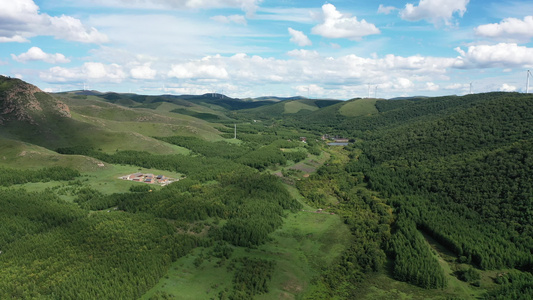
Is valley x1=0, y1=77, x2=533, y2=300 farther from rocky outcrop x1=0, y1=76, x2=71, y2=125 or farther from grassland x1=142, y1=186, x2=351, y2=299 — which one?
rocky outcrop x1=0, y1=76, x2=71, y2=125

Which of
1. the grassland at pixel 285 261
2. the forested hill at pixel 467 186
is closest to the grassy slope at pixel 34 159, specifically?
the grassland at pixel 285 261

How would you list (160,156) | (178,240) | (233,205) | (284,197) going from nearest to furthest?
(178,240) < (233,205) < (284,197) < (160,156)

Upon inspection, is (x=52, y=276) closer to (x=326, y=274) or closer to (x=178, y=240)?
(x=178, y=240)

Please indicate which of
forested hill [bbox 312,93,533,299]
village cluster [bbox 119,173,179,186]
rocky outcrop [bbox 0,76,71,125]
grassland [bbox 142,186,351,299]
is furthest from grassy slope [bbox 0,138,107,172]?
forested hill [bbox 312,93,533,299]

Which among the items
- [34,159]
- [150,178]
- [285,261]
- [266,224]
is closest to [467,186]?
[266,224]

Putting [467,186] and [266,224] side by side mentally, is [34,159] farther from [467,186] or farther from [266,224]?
[467,186]

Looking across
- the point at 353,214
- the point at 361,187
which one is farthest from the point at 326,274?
the point at 361,187
